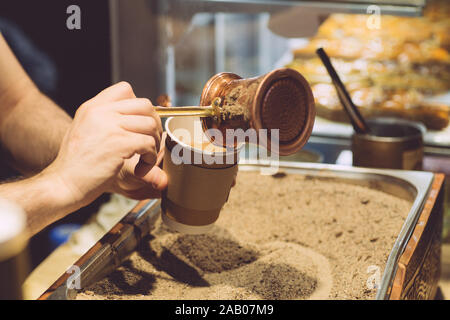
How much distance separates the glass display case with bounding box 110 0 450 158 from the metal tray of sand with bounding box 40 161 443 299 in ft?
1.52

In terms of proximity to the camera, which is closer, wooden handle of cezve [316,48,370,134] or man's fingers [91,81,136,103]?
man's fingers [91,81,136,103]

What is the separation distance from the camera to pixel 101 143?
0.84 metres

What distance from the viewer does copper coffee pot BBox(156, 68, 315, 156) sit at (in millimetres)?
794

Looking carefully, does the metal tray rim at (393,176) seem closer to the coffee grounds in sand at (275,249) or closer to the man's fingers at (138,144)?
the coffee grounds in sand at (275,249)

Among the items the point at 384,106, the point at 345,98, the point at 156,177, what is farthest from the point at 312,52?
the point at 156,177

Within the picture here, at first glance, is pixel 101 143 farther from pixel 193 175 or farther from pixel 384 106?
pixel 384 106

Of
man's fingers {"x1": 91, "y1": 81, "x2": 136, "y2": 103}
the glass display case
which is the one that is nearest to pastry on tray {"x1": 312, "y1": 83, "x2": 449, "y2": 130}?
the glass display case

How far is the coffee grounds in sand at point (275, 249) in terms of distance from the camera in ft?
3.35

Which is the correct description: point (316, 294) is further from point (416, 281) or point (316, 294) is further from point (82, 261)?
point (82, 261)

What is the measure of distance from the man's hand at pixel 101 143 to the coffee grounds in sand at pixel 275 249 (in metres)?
0.21

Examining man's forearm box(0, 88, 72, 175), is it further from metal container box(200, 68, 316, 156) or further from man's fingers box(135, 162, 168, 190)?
metal container box(200, 68, 316, 156)

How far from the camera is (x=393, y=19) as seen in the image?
2.34 metres
